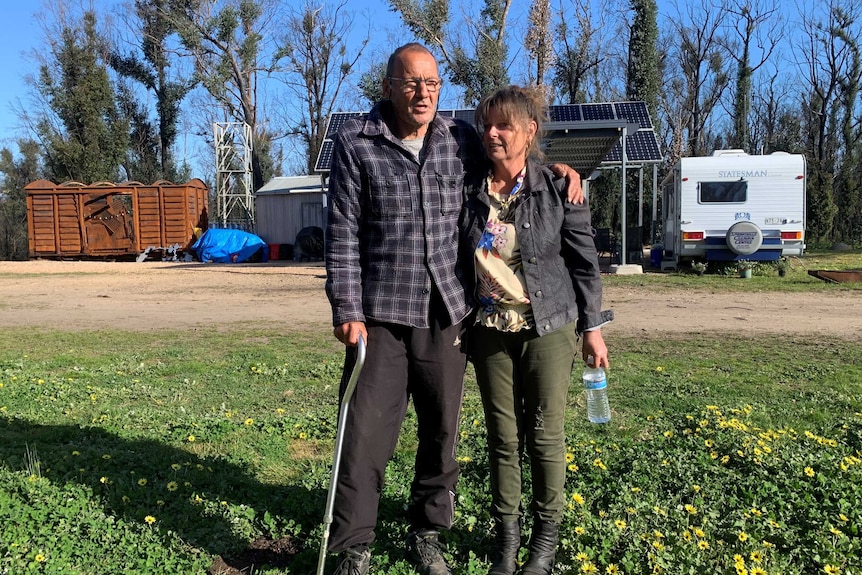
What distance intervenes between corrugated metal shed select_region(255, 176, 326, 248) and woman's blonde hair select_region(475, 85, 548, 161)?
25457mm

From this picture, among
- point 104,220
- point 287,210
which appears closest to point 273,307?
point 104,220

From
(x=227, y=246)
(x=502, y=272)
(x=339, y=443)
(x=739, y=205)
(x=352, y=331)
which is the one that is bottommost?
(x=339, y=443)

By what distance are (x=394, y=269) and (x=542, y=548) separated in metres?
1.24

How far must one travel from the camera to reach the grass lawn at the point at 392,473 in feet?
9.78

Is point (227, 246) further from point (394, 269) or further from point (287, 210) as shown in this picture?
point (394, 269)

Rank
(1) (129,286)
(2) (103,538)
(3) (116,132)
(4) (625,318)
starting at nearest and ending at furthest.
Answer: (2) (103,538)
(4) (625,318)
(1) (129,286)
(3) (116,132)

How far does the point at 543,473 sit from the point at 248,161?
96.0ft

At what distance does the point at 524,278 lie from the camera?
8.94ft

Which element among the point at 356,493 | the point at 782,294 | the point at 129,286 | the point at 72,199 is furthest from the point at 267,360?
the point at 72,199

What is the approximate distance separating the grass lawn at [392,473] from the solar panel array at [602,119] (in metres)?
9.35

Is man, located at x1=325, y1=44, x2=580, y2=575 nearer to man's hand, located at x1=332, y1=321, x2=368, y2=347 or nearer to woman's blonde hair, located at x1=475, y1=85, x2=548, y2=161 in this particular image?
man's hand, located at x1=332, y1=321, x2=368, y2=347

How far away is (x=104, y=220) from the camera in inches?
1036

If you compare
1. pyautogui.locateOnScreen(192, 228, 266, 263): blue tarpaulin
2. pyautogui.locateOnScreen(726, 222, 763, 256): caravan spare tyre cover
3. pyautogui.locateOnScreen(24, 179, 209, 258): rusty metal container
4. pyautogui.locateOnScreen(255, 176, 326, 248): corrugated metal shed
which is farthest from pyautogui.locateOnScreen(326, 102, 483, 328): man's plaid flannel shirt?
pyautogui.locateOnScreen(255, 176, 326, 248): corrugated metal shed

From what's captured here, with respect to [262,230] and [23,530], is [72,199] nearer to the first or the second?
[262,230]
